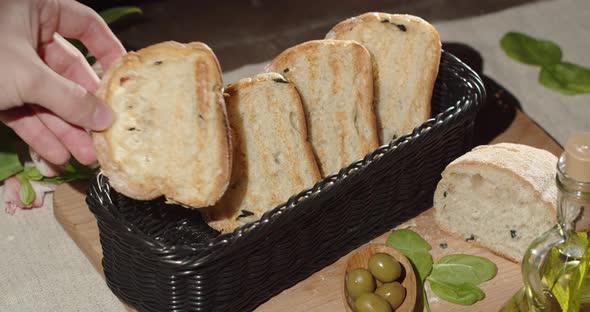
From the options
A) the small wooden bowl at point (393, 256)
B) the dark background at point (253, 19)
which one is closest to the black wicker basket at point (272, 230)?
the small wooden bowl at point (393, 256)

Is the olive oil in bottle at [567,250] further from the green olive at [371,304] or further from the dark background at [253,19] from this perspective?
the dark background at [253,19]

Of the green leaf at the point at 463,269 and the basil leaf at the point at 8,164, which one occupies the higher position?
the basil leaf at the point at 8,164

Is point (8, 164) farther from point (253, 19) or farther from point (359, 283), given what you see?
point (253, 19)

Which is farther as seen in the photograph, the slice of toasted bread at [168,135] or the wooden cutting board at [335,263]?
the wooden cutting board at [335,263]

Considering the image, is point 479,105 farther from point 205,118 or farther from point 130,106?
point 130,106

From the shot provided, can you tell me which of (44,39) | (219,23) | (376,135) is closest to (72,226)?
(44,39)

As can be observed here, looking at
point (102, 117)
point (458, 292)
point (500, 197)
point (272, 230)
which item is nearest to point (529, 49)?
point (500, 197)

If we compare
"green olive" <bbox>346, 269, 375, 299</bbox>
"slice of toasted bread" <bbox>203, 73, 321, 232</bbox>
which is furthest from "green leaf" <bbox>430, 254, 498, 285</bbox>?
"slice of toasted bread" <bbox>203, 73, 321, 232</bbox>
